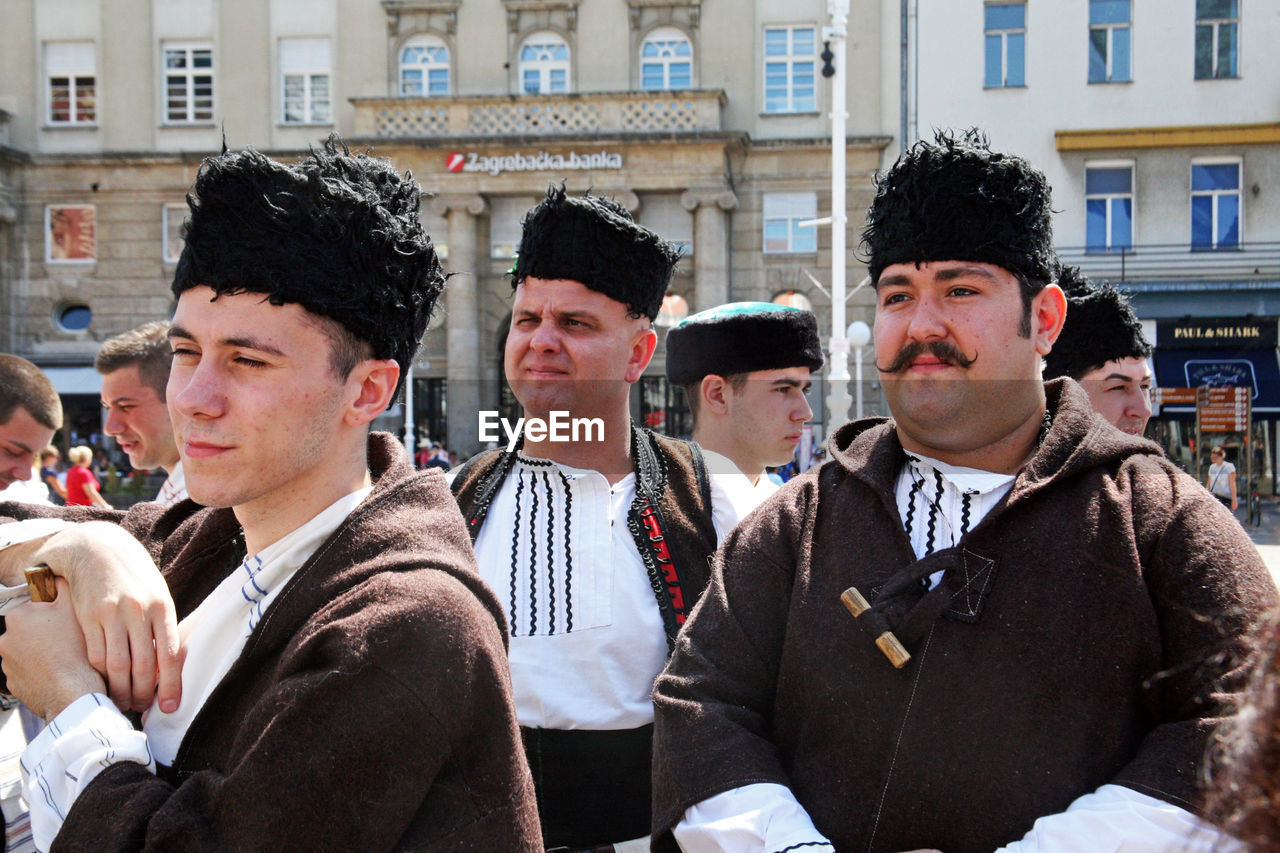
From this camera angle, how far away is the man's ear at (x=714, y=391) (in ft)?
12.6

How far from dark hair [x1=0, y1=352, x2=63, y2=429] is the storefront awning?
1774 centimetres

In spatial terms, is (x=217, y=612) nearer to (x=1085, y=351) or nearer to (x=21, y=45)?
(x=1085, y=351)

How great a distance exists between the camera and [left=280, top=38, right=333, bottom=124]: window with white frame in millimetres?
20906

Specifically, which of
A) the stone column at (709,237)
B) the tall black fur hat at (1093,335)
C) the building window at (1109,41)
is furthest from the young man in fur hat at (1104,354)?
the building window at (1109,41)

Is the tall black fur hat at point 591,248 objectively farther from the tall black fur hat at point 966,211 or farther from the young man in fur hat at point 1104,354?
the young man in fur hat at point 1104,354

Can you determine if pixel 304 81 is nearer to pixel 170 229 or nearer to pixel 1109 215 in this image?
pixel 170 229

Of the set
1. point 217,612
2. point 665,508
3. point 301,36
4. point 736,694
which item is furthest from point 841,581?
point 301,36

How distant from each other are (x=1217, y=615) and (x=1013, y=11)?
19.9 meters

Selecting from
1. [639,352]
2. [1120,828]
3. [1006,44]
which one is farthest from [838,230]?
[1120,828]

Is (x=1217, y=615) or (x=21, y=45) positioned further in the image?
(x=21, y=45)

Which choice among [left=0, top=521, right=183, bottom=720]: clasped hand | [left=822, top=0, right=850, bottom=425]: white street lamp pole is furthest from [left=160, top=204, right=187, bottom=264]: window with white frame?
[left=0, top=521, right=183, bottom=720]: clasped hand

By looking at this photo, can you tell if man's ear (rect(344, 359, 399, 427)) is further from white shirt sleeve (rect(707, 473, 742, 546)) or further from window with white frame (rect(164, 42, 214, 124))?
window with white frame (rect(164, 42, 214, 124))

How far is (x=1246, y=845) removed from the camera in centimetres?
83

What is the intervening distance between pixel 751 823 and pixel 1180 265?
20.2 m
